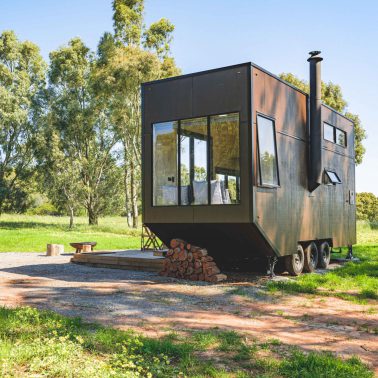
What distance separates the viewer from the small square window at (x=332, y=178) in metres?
12.7

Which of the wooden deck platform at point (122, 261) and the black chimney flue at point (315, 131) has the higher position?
the black chimney flue at point (315, 131)

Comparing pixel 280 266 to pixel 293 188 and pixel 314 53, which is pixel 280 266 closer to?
pixel 293 188

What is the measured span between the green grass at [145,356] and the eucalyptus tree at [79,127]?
91.8 feet

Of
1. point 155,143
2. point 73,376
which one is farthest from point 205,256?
point 73,376

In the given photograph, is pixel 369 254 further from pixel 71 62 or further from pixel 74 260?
pixel 71 62

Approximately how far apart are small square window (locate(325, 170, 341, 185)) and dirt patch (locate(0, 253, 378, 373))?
3.74 metres

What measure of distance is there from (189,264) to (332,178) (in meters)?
5.01

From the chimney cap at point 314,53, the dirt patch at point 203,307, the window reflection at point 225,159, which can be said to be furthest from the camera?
the chimney cap at point 314,53

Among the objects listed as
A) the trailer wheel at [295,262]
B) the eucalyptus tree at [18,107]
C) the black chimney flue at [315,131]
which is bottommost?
the trailer wheel at [295,262]

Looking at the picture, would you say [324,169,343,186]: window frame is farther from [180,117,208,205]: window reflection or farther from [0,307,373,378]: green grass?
[0,307,373,378]: green grass

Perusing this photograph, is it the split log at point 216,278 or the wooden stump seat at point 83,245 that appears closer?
the split log at point 216,278

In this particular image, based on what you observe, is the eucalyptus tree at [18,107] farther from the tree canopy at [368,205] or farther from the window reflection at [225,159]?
the tree canopy at [368,205]

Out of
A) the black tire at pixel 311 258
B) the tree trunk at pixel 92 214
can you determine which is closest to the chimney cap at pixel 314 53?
the black tire at pixel 311 258

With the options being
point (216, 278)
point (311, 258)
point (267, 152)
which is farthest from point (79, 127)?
point (216, 278)
